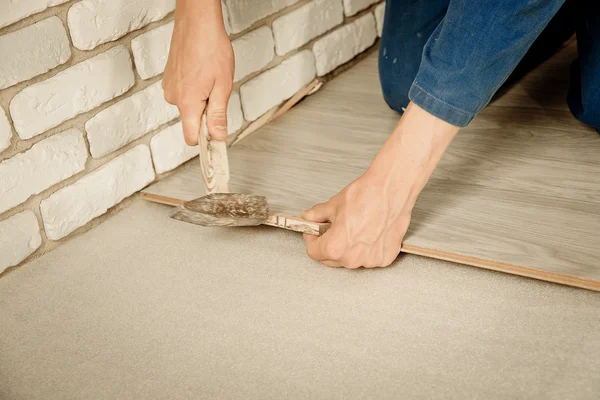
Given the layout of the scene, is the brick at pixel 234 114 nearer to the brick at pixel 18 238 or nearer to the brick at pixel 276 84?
the brick at pixel 276 84

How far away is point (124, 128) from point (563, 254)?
2.51 feet

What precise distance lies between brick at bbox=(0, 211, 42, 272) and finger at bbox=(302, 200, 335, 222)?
1.44 ft

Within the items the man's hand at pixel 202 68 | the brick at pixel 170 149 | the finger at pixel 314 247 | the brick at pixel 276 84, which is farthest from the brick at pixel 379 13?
the finger at pixel 314 247

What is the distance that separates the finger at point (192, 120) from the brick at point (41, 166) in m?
0.20

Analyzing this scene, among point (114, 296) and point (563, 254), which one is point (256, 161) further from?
point (563, 254)

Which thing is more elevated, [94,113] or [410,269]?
[94,113]

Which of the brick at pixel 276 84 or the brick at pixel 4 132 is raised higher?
the brick at pixel 4 132

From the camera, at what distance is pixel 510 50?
91cm

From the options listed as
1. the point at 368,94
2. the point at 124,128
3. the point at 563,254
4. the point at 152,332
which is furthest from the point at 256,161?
the point at 563,254

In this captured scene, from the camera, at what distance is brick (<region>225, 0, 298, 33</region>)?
4.46 feet

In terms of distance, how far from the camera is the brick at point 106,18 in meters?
1.09

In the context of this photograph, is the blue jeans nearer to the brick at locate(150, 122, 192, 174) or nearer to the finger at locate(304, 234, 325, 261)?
the finger at locate(304, 234, 325, 261)

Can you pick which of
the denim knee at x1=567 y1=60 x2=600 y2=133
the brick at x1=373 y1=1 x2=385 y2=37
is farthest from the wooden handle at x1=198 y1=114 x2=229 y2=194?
the brick at x1=373 y1=1 x2=385 y2=37

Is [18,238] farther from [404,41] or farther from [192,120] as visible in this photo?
[404,41]
